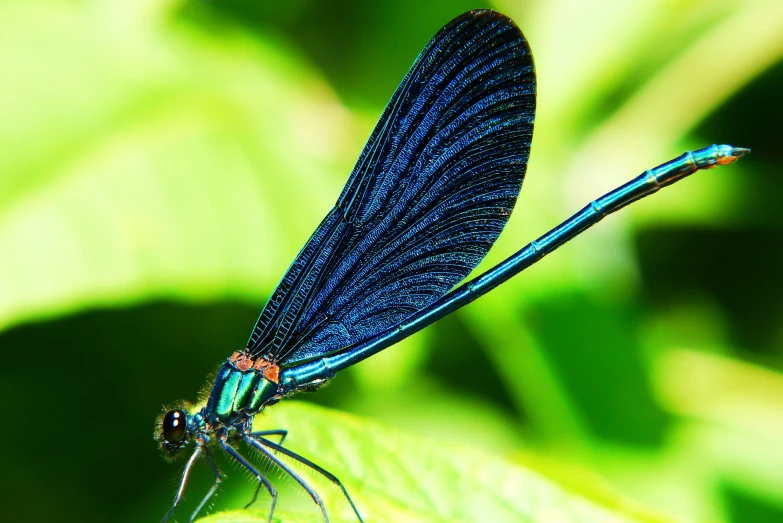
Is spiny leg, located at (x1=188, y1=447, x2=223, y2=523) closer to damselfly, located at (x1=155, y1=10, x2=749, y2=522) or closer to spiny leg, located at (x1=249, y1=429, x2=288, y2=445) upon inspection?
damselfly, located at (x1=155, y1=10, x2=749, y2=522)

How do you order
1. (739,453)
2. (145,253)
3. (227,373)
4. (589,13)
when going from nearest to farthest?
(227,373), (145,253), (739,453), (589,13)

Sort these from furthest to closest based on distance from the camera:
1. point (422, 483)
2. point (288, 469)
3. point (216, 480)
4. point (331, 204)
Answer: point (331, 204)
point (216, 480)
point (288, 469)
point (422, 483)

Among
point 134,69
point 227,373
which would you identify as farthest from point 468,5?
point 227,373

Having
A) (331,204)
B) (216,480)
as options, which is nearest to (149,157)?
(331,204)

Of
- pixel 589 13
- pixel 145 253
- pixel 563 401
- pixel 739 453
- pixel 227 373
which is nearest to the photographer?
pixel 227 373

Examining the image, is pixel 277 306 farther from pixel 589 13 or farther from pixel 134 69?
pixel 589 13

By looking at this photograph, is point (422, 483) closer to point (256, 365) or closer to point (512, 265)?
point (256, 365)

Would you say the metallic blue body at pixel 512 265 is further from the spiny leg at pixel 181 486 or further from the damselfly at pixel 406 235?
the spiny leg at pixel 181 486
